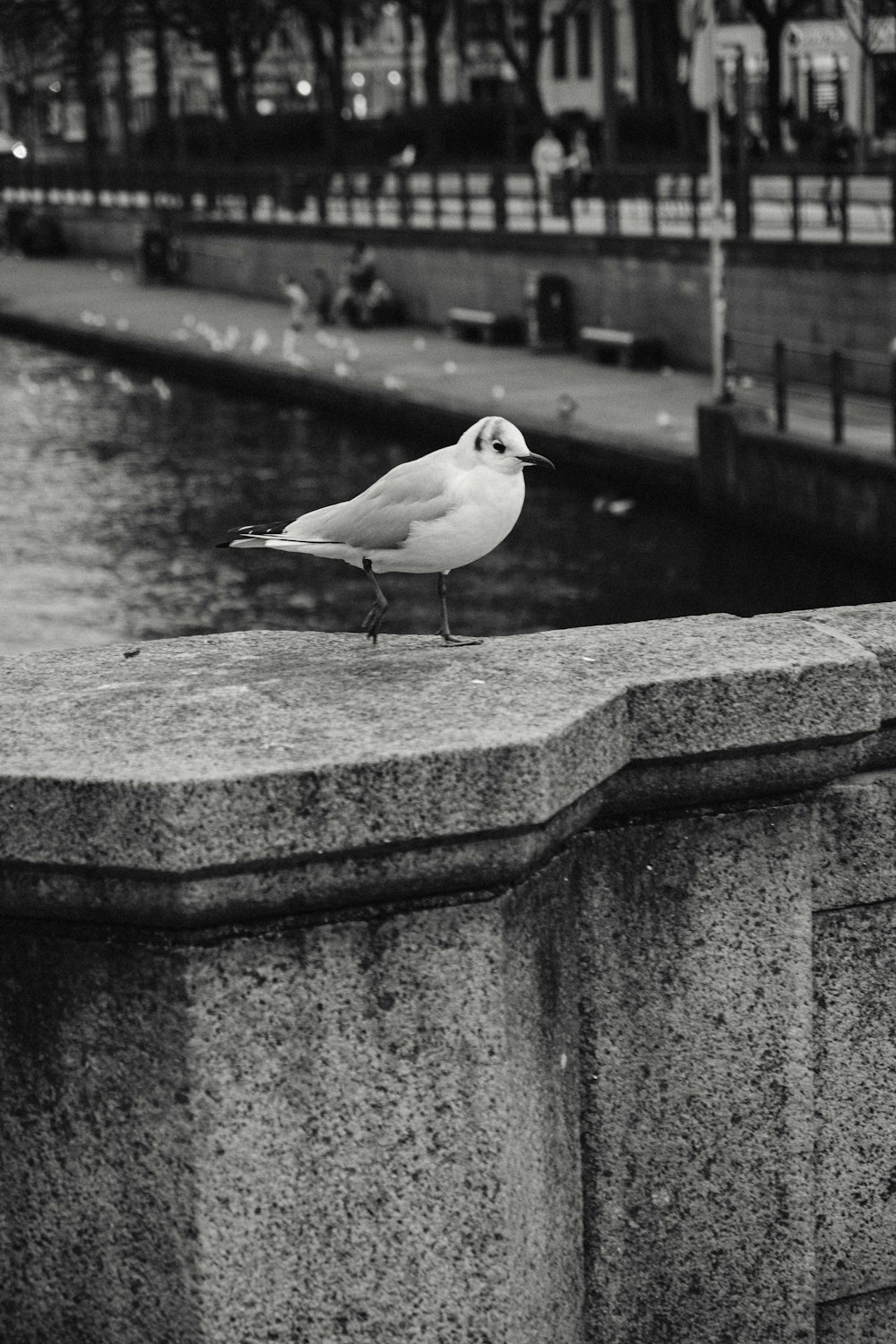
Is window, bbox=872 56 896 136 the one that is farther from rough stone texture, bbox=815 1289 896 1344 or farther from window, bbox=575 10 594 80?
rough stone texture, bbox=815 1289 896 1344

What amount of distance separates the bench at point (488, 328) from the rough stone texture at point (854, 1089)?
3199 cm

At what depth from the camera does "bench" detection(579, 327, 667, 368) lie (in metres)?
30.7

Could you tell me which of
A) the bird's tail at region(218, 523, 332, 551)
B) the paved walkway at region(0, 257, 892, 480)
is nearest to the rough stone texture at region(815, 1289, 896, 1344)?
the bird's tail at region(218, 523, 332, 551)

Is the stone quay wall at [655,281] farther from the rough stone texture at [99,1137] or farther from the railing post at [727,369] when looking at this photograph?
the rough stone texture at [99,1137]

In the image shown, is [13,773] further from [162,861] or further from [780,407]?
[780,407]

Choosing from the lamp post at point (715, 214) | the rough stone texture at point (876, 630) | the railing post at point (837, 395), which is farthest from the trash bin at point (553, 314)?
the rough stone texture at point (876, 630)

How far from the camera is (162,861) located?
8.77 feet

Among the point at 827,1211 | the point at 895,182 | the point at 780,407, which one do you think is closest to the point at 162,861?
the point at 827,1211

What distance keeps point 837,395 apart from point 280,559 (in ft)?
17.7

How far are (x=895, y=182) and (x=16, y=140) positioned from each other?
213 ft

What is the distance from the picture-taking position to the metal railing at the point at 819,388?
20078 millimetres

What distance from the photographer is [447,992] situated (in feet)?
9.40

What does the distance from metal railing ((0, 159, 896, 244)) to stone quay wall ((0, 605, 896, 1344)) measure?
2381 centimetres

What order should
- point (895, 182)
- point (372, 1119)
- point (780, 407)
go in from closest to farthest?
point (372, 1119), point (780, 407), point (895, 182)
